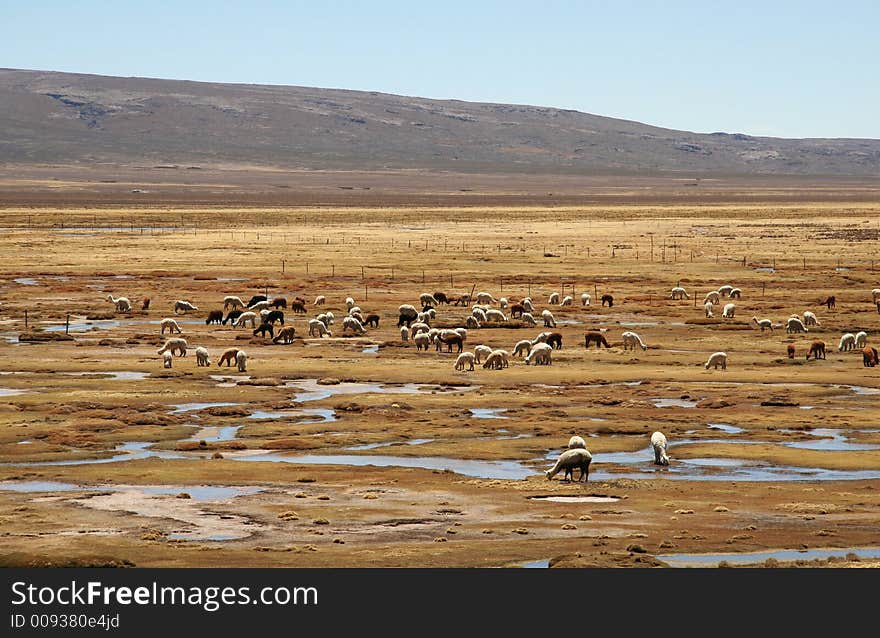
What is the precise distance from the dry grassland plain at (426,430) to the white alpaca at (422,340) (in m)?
0.97

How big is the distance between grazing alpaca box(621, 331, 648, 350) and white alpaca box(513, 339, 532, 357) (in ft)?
11.7

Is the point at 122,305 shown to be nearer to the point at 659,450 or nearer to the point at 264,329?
the point at 264,329

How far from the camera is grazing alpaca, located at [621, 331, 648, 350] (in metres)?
46.7

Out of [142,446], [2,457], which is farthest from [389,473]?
[2,457]

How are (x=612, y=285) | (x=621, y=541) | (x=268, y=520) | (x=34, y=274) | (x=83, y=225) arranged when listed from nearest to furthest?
(x=621, y=541), (x=268, y=520), (x=612, y=285), (x=34, y=274), (x=83, y=225)

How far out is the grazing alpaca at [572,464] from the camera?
27062 millimetres

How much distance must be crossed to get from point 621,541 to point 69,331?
113ft

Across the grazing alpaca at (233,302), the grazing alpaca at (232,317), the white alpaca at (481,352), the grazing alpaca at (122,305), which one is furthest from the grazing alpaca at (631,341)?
the grazing alpaca at (122,305)

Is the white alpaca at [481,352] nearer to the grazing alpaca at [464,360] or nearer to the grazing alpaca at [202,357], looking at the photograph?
the grazing alpaca at [464,360]

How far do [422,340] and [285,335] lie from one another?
197 inches

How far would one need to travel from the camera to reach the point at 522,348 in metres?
45.6

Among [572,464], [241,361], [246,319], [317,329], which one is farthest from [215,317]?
[572,464]

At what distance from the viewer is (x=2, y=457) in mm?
29625

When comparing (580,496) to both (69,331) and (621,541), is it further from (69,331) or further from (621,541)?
(69,331)
